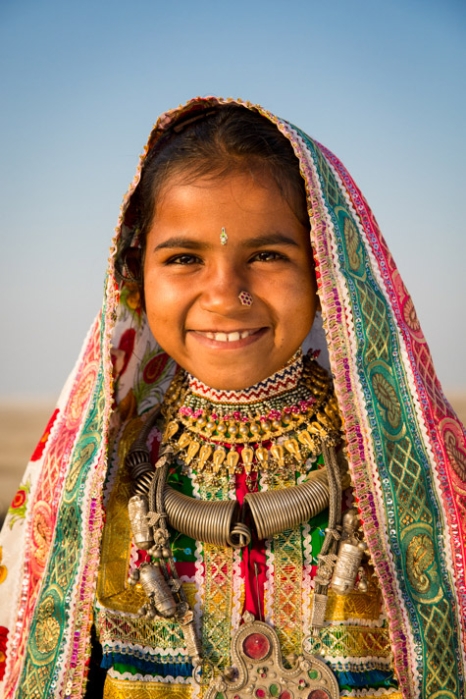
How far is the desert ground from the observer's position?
9680mm

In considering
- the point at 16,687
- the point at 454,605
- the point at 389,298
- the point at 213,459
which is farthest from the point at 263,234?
the point at 16,687

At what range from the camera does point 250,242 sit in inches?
75.2

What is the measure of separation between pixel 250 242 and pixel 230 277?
0.10m

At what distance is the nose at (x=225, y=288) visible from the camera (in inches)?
74.5

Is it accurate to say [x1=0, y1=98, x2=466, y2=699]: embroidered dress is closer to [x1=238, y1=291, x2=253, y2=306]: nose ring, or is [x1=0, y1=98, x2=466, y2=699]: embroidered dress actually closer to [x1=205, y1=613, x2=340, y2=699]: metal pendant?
[x1=205, y1=613, x2=340, y2=699]: metal pendant

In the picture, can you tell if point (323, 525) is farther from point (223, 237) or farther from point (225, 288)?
point (223, 237)

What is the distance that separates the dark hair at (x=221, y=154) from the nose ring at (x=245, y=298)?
0.26m

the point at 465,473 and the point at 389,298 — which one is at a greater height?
the point at 389,298

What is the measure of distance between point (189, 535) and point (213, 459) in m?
0.21

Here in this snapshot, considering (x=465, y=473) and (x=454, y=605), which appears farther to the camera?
(x=465, y=473)

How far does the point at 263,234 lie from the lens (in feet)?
6.30

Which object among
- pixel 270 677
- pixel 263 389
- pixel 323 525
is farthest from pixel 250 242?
pixel 270 677

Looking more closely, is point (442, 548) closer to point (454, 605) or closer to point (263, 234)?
point (454, 605)

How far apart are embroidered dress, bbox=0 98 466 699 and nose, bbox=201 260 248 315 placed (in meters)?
0.21
